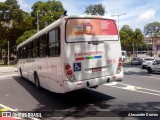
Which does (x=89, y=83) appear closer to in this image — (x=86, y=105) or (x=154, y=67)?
(x=86, y=105)

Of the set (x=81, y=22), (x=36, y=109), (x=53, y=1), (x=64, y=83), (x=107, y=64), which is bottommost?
(x=36, y=109)

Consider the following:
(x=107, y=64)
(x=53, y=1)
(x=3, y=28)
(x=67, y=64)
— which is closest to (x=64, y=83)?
(x=67, y=64)

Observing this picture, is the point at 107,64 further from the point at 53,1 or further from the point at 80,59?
the point at 53,1

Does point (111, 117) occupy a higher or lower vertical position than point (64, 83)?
lower

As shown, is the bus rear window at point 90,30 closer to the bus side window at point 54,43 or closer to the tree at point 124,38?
the bus side window at point 54,43

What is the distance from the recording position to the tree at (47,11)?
53.0m

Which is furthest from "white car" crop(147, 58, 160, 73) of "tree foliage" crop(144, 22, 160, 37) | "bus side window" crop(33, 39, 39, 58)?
"tree foliage" crop(144, 22, 160, 37)

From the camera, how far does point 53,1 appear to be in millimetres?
60219

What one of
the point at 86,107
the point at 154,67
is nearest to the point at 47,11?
the point at 154,67

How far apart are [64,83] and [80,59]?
1002 millimetres

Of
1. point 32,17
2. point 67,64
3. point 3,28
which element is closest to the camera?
point 67,64

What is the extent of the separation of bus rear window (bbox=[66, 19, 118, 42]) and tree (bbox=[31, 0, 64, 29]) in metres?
44.0

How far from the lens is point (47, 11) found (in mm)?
57281

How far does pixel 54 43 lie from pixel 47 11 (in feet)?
162
